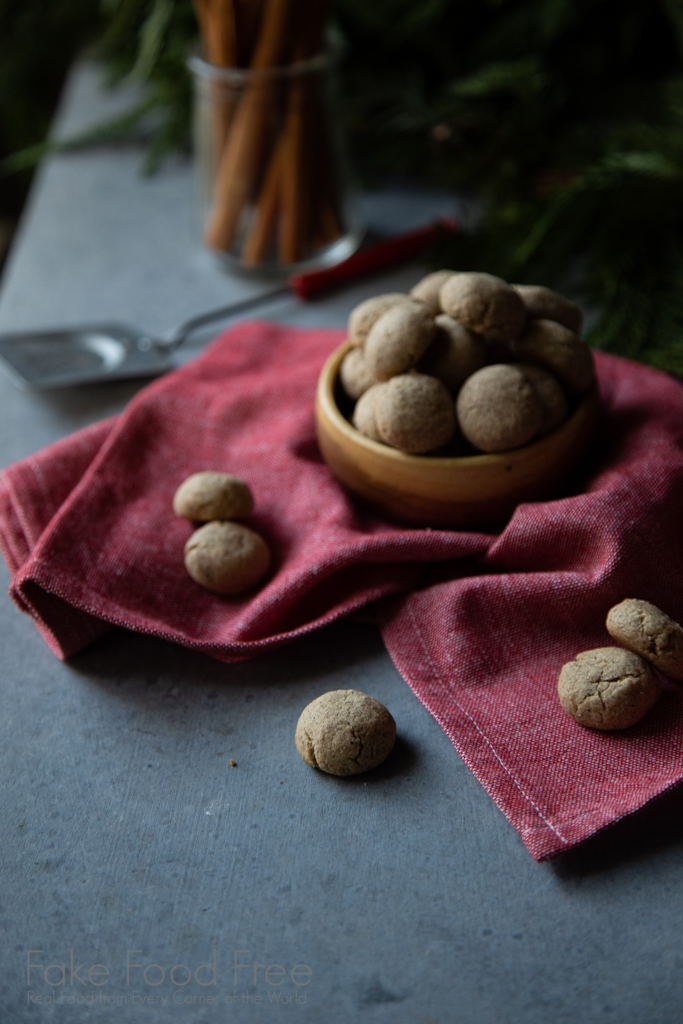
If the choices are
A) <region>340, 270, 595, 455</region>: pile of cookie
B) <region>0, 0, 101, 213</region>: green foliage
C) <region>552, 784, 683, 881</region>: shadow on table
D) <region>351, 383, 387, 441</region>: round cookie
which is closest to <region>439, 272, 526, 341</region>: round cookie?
<region>340, 270, 595, 455</region>: pile of cookie

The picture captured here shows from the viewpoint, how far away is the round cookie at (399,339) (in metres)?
0.86

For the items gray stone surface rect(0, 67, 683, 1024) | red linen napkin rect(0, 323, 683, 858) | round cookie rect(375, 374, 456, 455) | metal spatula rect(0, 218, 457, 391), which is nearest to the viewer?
gray stone surface rect(0, 67, 683, 1024)

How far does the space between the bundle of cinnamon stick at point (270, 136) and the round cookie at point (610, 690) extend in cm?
90

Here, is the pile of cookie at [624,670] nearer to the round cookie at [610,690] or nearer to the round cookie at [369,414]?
the round cookie at [610,690]

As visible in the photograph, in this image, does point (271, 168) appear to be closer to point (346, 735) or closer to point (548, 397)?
point (548, 397)

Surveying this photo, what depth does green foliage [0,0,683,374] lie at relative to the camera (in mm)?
1302

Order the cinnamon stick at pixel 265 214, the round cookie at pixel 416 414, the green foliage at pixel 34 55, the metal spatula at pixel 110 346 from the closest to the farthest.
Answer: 1. the round cookie at pixel 416 414
2. the metal spatula at pixel 110 346
3. the cinnamon stick at pixel 265 214
4. the green foliage at pixel 34 55

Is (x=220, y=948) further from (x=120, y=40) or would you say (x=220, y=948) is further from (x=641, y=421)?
(x=120, y=40)

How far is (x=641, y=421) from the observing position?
964 mm

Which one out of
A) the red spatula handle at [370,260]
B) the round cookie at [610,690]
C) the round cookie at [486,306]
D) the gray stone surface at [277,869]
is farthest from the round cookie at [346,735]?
the red spatula handle at [370,260]

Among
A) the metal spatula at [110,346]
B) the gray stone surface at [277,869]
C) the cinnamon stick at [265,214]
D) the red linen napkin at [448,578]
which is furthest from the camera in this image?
the cinnamon stick at [265,214]

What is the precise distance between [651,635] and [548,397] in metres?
0.25

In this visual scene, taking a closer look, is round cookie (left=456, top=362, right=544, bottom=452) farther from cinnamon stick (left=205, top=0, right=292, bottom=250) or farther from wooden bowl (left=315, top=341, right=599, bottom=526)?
cinnamon stick (left=205, top=0, right=292, bottom=250)

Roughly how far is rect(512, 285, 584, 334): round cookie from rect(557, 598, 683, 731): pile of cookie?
313mm
